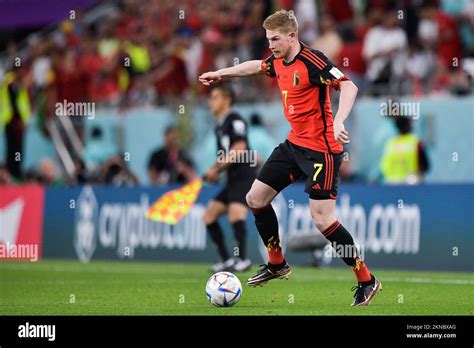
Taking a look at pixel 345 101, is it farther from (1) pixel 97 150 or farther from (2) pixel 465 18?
(1) pixel 97 150

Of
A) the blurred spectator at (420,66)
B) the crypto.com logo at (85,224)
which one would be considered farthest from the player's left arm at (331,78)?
the crypto.com logo at (85,224)

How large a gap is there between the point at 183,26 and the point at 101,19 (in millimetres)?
4399

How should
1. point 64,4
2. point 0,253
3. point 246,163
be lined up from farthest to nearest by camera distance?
1. point 64,4
2. point 0,253
3. point 246,163

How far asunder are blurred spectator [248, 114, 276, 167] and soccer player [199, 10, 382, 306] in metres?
7.01

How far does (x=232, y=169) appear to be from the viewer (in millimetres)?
15961

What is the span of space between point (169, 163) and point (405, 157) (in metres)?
4.94

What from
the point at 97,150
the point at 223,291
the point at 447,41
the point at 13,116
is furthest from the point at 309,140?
the point at 13,116

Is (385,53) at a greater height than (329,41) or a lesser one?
lesser

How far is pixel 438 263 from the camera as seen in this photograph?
16.6 meters

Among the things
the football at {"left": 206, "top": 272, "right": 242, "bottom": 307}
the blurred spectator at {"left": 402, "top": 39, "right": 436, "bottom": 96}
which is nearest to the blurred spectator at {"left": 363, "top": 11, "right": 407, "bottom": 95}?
the blurred spectator at {"left": 402, "top": 39, "right": 436, "bottom": 96}

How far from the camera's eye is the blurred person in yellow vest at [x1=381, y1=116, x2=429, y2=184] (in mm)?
17922

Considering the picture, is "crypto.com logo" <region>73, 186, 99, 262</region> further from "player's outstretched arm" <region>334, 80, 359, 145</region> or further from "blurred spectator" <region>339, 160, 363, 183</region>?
"player's outstretched arm" <region>334, 80, 359, 145</region>

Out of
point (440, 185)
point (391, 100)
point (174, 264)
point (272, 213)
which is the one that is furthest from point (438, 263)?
point (272, 213)

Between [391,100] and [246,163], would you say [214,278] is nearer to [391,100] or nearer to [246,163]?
[246,163]
